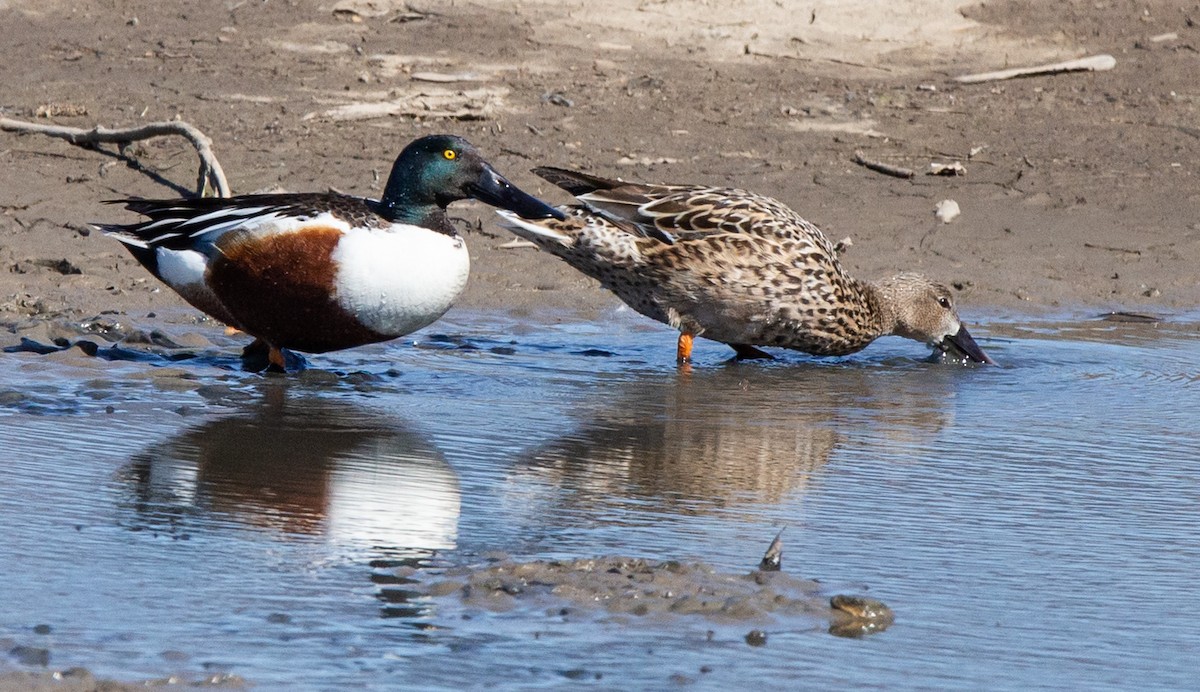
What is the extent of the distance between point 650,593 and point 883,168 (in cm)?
654

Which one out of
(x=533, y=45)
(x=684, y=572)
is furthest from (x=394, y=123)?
(x=684, y=572)

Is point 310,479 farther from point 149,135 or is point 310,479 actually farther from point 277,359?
point 149,135

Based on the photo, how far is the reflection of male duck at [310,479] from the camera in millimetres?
4098

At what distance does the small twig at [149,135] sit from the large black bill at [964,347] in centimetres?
336

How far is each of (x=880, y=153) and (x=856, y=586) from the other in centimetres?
661

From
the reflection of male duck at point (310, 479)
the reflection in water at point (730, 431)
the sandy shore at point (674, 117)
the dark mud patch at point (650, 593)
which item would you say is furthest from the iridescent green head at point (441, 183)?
the dark mud patch at point (650, 593)

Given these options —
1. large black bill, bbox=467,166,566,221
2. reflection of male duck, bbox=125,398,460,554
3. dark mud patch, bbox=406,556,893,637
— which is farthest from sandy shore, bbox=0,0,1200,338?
dark mud patch, bbox=406,556,893,637

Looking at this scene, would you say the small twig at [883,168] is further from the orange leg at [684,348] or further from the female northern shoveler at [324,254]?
the female northern shoveler at [324,254]

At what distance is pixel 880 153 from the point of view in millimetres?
10086

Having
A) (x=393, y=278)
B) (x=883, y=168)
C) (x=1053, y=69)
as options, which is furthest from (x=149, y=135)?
(x=1053, y=69)

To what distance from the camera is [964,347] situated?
7.28 m

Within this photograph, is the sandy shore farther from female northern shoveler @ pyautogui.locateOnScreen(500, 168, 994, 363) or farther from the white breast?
the white breast

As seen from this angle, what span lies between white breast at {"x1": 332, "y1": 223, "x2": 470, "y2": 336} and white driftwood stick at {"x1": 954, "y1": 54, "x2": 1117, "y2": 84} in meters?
5.95

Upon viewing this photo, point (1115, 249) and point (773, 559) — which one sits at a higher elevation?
point (1115, 249)
